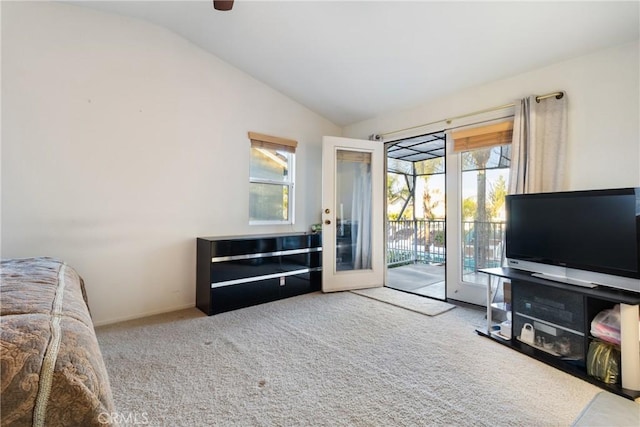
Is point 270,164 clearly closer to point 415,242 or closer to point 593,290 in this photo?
point 593,290

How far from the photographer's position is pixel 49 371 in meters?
0.73

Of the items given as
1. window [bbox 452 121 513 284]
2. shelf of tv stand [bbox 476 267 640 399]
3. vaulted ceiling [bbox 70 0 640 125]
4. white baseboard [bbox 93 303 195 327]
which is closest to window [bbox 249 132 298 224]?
vaulted ceiling [bbox 70 0 640 125]

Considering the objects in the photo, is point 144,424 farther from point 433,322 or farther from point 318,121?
point 318,121

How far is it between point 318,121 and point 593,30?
9.83 ft

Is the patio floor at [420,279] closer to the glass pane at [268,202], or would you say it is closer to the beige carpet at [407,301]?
the beige carpet at [407,301]

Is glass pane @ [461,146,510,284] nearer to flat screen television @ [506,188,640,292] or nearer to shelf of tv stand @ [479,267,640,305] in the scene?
flat screen television @ [506,188,640,292]

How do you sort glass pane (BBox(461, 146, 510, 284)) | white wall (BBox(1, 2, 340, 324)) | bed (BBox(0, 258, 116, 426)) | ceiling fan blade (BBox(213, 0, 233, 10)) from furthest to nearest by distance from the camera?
glass pane (BBox(461, 146, 510, 284)), white wall (BBox(1, 2, 340, 324)), ceiling fan blade (BBox(213, 0, 233, 10)), bed (BBox(0, 258, 116, 426))

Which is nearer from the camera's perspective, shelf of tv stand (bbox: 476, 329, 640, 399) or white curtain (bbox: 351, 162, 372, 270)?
shelf of tv stand (bbox: 476, 329, 640, 399)

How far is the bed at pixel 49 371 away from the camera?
0.67 meters

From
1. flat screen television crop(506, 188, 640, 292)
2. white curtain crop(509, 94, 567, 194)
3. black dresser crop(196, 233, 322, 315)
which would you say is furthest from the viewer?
black dresser crop(196, 233, 322, 315)

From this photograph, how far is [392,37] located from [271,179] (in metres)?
2.14

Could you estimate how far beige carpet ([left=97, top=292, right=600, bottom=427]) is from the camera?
59.4 inches

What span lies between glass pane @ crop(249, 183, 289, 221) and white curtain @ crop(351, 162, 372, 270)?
38.5 inches

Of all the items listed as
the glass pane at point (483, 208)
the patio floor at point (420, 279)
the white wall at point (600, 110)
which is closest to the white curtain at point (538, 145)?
the white wall at point (600, 110)
